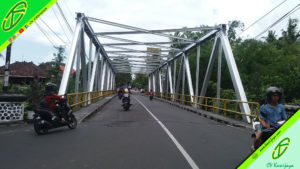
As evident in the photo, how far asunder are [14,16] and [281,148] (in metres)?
3.64

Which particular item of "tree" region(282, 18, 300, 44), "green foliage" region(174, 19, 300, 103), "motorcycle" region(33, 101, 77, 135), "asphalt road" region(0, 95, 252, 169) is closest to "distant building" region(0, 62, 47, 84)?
"green foliage" region(174, 19, 300, 103)

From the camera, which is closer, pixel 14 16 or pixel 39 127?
pixel 14 16

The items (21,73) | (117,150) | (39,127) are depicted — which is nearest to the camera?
(117,150)

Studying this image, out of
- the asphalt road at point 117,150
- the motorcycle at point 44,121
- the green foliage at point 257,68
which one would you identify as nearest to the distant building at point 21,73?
the green foliage at point 257,68

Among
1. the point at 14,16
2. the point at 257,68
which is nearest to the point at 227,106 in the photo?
the point at 257,68

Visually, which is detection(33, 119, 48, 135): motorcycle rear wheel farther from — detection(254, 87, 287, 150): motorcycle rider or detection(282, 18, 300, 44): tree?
detection(282, 18, 300, 44): tree

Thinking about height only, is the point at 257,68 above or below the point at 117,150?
above

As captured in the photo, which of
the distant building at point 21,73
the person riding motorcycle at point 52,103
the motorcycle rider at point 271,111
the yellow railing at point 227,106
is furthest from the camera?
the distant building at point 21,73

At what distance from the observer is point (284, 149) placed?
193 centimetres

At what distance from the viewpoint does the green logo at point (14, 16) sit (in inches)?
137

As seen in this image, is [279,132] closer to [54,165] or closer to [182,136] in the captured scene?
[54,165]

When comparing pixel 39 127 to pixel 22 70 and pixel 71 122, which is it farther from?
pixel 22 70

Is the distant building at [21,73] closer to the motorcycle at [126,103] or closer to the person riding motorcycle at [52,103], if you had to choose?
the motorcycle at [126,103]

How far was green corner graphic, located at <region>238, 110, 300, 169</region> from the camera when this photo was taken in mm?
1879
